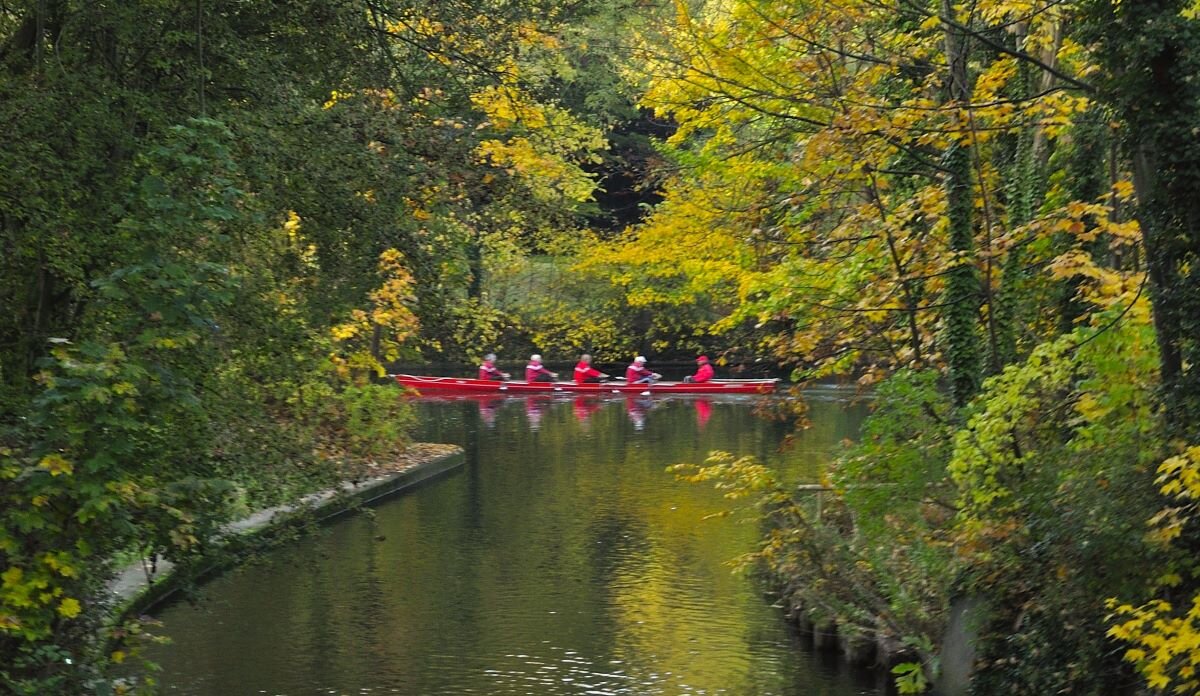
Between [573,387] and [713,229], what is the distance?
24.0m

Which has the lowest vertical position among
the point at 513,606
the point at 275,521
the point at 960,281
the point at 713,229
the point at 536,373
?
the point at 513,606

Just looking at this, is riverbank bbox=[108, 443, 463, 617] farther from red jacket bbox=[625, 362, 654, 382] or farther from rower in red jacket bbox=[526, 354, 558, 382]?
red jacket bbox=[625, 362, 654, 382]

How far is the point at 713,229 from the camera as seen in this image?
16.8 metres

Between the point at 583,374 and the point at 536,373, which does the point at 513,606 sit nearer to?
the point at 536,373

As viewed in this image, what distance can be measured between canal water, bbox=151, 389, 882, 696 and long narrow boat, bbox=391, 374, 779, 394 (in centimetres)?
1399

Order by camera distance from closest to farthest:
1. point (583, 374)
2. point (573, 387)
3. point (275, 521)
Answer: point (275, 521), point (573, 387), point (583, 374)

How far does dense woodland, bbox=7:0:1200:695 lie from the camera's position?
825 centimetres

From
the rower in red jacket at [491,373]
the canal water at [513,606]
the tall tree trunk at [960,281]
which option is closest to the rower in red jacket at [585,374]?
the rower in red jacket at [491,373]

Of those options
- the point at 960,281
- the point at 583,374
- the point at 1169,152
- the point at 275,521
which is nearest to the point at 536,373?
the point at 583,374

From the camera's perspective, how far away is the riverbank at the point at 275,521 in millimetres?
9195

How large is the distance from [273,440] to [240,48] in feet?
10.9

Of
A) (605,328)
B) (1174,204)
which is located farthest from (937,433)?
(605,328)

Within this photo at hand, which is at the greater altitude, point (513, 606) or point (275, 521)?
point (275, 521)

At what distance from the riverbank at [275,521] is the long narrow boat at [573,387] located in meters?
12.2
